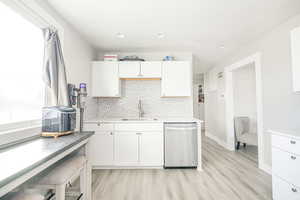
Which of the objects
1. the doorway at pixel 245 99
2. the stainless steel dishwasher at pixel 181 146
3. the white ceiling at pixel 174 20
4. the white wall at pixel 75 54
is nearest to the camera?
the white ceiling at pixel 174 20

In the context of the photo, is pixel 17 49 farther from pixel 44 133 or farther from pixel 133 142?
pixel 133 142

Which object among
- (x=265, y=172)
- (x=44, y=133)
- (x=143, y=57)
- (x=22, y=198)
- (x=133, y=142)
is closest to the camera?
(x=22, y=198)

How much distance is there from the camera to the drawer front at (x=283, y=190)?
1576 mm

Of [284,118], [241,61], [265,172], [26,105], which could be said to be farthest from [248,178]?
[26,105]

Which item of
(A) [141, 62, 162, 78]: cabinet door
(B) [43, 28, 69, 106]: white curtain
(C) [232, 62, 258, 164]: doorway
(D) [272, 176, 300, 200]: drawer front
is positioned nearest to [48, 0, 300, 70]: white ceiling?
(A) [141, 62, 162, 78]: cabinet door

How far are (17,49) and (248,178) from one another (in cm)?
356

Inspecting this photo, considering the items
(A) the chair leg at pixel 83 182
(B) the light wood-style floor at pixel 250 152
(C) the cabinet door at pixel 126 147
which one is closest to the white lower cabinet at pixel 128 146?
(C) the cabinet door at pixel 126 147

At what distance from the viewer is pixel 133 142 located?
9.42 ft

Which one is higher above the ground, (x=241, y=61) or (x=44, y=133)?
(x=241, y=61)

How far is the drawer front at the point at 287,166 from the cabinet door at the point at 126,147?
6.63ft

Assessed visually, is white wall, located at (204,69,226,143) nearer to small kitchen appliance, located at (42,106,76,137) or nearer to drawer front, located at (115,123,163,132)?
drawer front, located at (115,123,163,132)

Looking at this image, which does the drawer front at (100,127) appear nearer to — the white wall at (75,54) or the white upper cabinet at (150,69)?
the white wall at (75,54)

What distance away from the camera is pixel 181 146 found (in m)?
2.86

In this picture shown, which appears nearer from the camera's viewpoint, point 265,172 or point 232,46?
point 265,172
